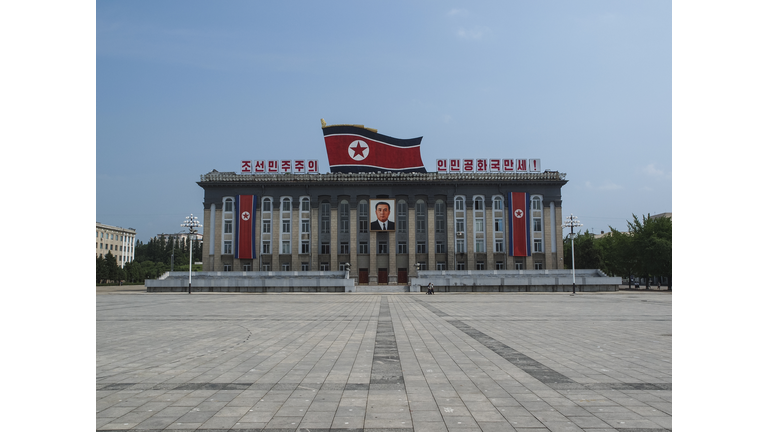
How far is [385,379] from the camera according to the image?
880 cm

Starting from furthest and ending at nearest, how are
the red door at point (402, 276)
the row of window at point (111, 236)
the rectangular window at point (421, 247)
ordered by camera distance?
the row of window at point (111, 236) → the rectangular window at point (421, 247) → the red door at point (402, 276)

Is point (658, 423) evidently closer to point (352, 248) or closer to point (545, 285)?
point (545, 285)

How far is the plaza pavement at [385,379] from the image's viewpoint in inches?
249

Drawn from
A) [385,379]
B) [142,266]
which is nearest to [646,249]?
[385,379]

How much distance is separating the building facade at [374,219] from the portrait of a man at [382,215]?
12.1 inches

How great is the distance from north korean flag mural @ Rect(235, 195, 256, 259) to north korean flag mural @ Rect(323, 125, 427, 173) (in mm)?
12488

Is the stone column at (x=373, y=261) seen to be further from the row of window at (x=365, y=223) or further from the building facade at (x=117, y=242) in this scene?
the building facade at (x=117, y=242)

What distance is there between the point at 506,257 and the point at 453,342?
171 feet

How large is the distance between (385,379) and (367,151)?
58.2 m

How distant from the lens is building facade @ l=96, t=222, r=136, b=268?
398 feet

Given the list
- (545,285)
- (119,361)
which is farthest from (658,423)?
(545,285)

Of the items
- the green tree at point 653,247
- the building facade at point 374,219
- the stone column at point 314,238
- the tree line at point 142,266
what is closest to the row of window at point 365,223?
the building facade at point 374,219

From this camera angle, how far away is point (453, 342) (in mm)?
13469

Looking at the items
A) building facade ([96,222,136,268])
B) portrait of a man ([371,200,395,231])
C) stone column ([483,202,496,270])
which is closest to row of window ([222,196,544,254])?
stone column ([483,202,496,270])
